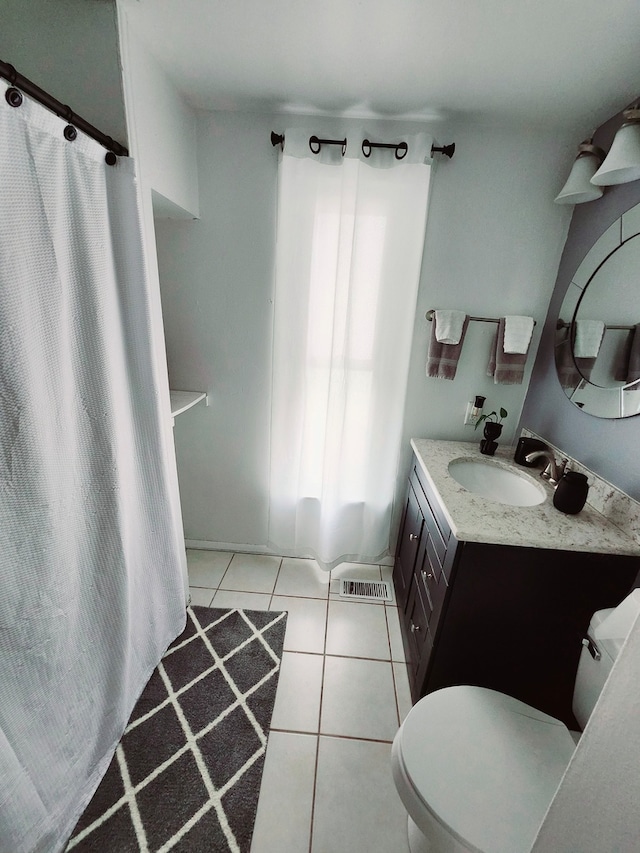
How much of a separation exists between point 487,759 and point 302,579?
1297mm

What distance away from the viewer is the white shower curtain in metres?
0.79

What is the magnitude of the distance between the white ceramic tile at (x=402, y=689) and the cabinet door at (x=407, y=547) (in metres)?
0.25

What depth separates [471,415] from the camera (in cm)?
180

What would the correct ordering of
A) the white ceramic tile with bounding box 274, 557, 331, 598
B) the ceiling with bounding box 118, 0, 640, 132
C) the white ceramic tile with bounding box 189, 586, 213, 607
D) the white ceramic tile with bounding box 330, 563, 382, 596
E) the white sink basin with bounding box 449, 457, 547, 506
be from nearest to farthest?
1. the ceiling with bounding box 118, 0, 640, 132
2. the white sink basin with bounding box 449, 457, 547, 506
3. the white ceramic tile with bounding box 189, 586, 213, 607
4. the white ceramic tile with bounding box 274, 557, 331, 598
5. the white ceramic tile with bounding box 330, 563, 382, 596

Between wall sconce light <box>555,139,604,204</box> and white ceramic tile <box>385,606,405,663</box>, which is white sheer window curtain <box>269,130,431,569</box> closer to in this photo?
white ceramic tile <box>385,606,405,663</box>

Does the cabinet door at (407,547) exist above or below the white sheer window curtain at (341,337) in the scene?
below

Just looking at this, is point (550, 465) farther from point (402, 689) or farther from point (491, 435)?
point (402, 689)

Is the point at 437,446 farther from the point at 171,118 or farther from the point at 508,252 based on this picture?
the point at 171,118

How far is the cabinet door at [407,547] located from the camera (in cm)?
158

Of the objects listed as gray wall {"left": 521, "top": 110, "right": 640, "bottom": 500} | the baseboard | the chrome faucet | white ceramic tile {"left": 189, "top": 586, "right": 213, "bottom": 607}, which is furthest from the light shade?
white ceramic tile {"left": 189, "top": 586, "right": 213, "bottom": 607}

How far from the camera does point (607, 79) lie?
1.17 m

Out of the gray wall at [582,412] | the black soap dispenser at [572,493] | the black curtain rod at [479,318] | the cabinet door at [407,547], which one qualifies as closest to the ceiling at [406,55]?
the gray wall at [582,412]

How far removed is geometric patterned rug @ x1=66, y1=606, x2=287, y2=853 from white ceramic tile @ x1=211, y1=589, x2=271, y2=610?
150 mm

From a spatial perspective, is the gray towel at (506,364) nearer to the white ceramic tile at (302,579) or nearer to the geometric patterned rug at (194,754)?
the white ceramic tile at (302,579)
